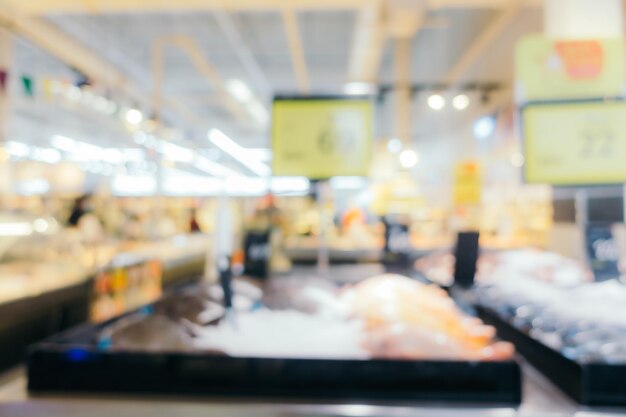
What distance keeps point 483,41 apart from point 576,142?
4240 mm

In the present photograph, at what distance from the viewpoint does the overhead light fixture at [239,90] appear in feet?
25.4

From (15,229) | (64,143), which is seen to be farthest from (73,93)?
(64,143)

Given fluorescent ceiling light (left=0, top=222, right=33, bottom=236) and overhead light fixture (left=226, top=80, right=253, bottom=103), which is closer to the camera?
fluorescent ceiling light (left=0, top=222, right=33, bottom=236)

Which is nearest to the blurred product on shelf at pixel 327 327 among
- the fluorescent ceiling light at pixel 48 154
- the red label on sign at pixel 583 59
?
the red label on sign at pixel 583 59

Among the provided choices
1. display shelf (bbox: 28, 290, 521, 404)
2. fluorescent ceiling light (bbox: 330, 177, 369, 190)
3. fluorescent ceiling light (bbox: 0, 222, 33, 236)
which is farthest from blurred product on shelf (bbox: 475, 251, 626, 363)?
fluorescent ceiling light (bbox: 0, 222, 33, 236)

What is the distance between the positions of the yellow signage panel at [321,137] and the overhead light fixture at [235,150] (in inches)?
73.6

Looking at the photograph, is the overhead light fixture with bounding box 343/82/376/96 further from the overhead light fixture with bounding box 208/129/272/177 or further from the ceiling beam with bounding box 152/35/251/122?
the ceiling beam with bounding box 152/35/251/122

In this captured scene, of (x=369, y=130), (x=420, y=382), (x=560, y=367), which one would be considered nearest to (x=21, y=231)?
(x=369, y=130)

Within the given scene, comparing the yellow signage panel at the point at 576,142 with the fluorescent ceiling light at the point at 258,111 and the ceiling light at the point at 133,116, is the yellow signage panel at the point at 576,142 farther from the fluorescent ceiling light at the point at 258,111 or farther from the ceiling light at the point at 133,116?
the fluorescent ceiling light at the point at 258,111

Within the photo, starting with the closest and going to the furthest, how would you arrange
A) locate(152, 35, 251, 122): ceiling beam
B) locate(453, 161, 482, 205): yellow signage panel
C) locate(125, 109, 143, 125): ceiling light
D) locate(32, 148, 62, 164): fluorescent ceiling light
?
1. locate(152, 35, 251, 122): ceiling beam
2. locate(125, 109, 143, 125): ceiling light
3. locate(453, 161, 482, 205): yellow signage panel
4. locate(32, 148, 62, 164): fluorescent ceiling light

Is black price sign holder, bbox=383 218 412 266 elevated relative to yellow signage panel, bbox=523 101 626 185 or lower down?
lower down

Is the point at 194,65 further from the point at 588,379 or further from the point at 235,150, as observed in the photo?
the point at 588,379

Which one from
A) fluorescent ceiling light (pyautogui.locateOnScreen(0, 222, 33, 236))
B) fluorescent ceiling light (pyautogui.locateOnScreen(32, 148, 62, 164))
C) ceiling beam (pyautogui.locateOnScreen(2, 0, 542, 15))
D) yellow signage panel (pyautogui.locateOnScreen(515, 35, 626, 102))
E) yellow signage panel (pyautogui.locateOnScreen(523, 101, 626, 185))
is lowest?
fluorescent ceiling light (pyautogui.locateOnScreen(0, 222, 33, 236))

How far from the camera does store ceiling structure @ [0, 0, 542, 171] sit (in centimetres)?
449
